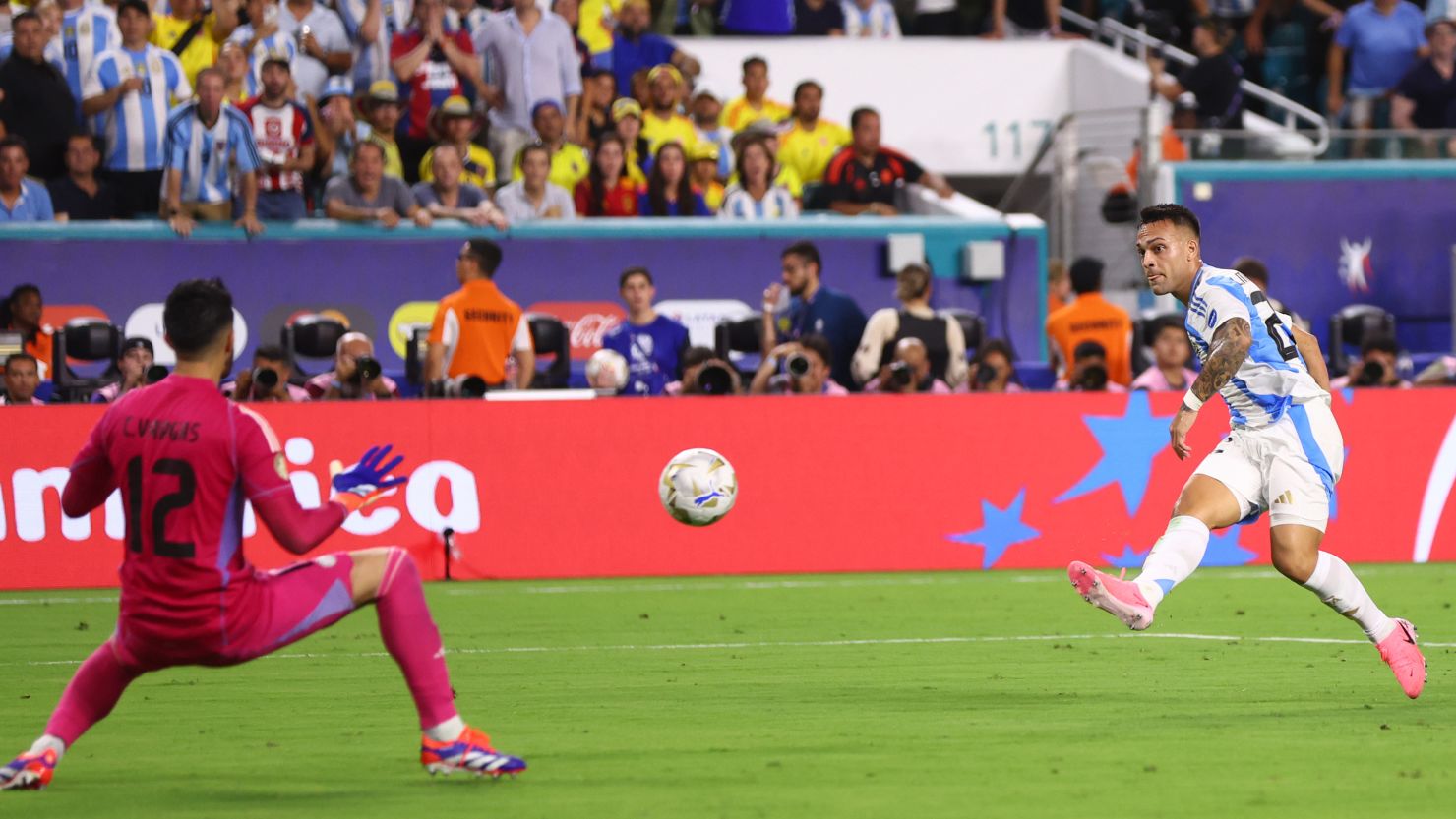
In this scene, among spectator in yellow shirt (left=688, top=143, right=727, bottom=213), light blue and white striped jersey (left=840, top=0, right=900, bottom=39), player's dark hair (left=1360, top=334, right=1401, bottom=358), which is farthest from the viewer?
light blue and white striped jersey (left=840, top=0, right=900, bottom=39)

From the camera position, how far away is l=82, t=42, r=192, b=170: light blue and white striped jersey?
1850 cm

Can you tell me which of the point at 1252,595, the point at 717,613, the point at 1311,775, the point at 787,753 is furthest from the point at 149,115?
the point at 1311,775

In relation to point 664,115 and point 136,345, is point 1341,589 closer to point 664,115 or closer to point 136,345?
point 136,345

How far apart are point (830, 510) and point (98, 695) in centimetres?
925

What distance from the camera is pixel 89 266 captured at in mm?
18469

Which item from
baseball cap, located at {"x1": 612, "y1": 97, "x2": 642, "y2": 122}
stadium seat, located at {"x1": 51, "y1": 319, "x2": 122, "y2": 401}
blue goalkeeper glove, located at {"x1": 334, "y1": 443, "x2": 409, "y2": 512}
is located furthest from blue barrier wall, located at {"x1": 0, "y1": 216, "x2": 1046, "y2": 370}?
blue goalkeeper glove, located at {"x1": 334, "y1": 443, "x2": 409, "y2": 512}

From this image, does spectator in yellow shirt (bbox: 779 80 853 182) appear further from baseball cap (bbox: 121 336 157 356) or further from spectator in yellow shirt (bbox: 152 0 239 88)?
baseball cap (bbox: 121 336 157 356)

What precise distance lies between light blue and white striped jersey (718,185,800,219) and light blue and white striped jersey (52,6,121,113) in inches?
226

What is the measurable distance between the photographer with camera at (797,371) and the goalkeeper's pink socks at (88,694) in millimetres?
9598

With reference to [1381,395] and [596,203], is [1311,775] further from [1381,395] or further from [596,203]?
[596,203]

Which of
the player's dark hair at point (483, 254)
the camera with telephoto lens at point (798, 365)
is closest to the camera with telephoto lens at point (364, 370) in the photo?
the player's dark hair at point (483, 254)

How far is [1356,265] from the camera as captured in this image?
72.6 ft

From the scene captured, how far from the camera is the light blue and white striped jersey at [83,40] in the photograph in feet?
61.2

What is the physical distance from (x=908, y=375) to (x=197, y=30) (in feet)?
26.4
